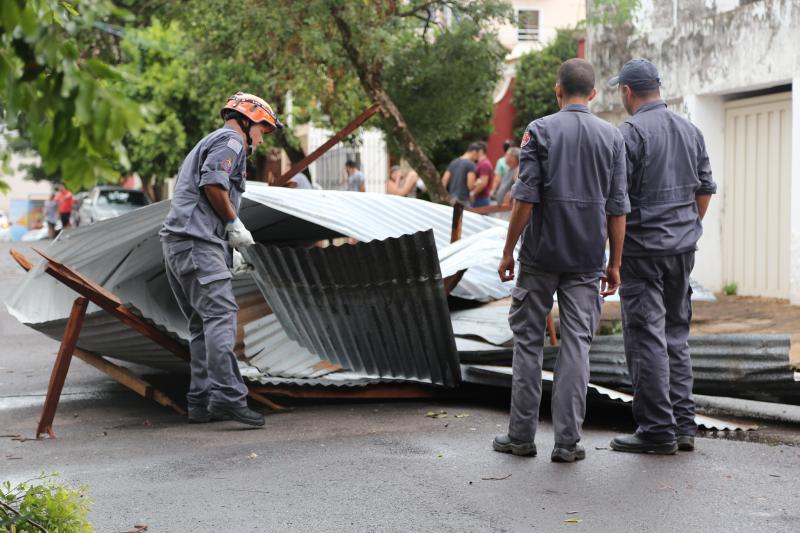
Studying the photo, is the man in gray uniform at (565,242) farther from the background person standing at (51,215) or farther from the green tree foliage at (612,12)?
the background person standing at (51,215)

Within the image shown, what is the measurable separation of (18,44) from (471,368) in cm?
475

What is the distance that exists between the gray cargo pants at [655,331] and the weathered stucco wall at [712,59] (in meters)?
6.20

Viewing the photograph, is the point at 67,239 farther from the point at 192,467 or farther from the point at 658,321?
the point at 658,321

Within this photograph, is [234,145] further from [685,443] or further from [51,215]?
[51,215]

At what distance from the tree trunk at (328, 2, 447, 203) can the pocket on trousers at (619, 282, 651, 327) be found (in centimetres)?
984

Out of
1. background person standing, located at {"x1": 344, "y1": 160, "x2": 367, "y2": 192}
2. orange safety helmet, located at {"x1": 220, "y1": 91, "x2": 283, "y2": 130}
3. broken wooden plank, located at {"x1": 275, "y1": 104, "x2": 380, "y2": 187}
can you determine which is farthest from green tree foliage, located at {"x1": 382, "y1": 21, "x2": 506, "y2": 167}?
orange safety helmet, located at {"x1": 220, "y1": 91, "x2": 283, "y2": 130}

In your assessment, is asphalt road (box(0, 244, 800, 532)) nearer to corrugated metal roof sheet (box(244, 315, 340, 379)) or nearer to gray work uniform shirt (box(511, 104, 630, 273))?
corrugated metal roof sheet (box(244, 315, 340, 379))

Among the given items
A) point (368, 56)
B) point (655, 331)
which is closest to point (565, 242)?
point (655, 331)

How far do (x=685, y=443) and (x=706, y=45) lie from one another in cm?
820

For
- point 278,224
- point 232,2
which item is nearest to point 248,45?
point 232,2

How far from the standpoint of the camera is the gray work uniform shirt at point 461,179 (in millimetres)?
16203

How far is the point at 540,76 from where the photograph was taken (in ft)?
92.6

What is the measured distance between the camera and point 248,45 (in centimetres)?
1596

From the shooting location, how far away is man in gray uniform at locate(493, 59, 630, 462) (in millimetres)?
5227
